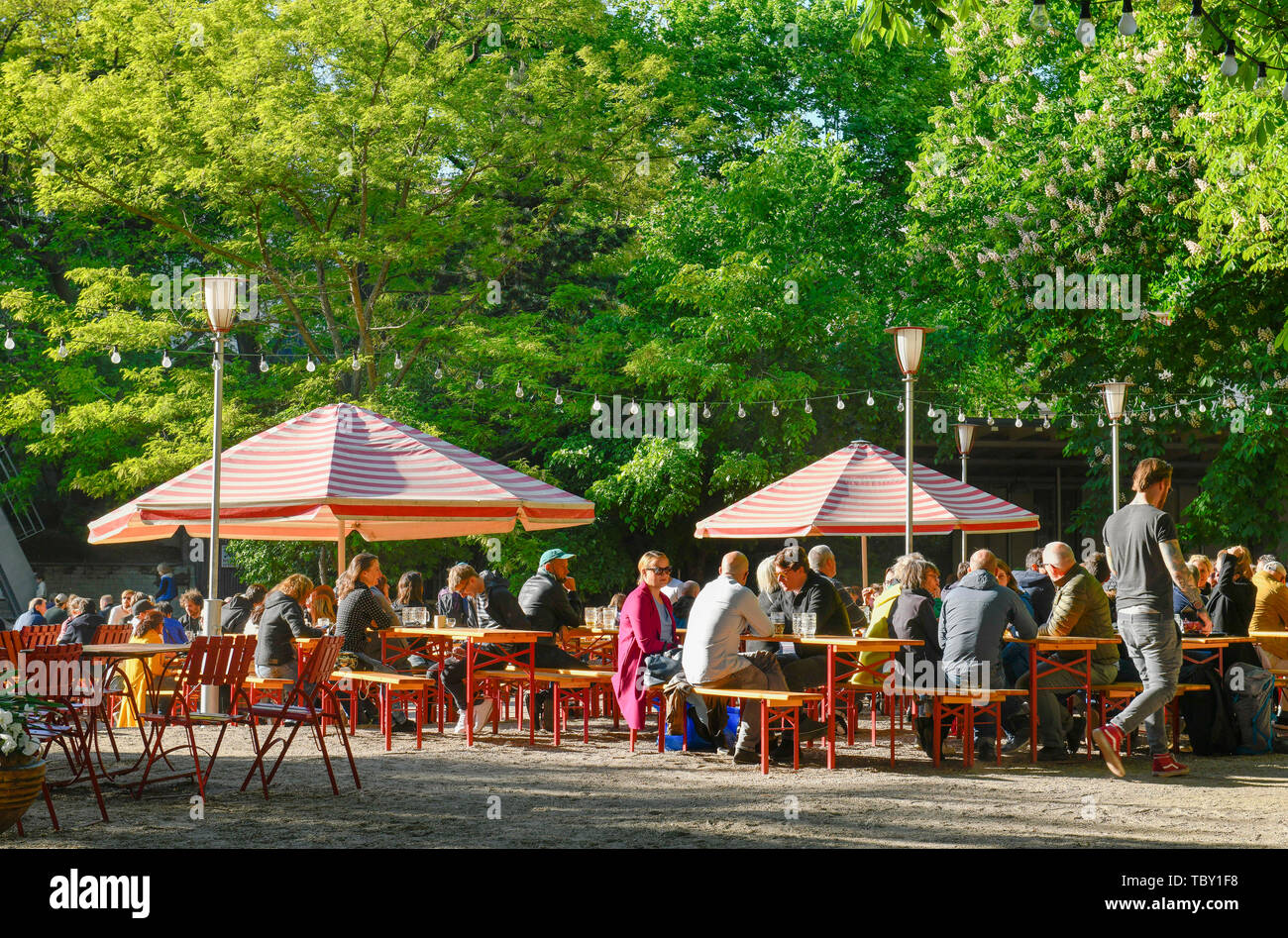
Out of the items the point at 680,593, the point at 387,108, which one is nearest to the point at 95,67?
the point at 387,108

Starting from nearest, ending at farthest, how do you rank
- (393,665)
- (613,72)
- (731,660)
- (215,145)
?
(731,660)
(393,665)
(215,145)
(613,72)

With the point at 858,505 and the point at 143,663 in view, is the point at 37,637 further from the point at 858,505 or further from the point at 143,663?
the point at 858,505

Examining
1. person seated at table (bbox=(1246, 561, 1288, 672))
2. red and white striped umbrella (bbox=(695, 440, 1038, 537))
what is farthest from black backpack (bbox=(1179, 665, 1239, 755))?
red and white striped umbrella (bbox=(695, 440, 1038, 537))

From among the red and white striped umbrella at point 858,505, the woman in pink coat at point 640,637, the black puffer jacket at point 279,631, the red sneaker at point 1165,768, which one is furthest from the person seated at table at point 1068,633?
the black puffer jacket at point 279,631

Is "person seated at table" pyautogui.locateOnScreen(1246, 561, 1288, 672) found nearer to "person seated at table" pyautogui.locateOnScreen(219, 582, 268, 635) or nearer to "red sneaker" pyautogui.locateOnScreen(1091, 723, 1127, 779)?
"red sneaker" pyautogui.locateOnScreen(1091, 723, 1127, 779)

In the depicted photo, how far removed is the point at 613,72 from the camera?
25609 mm

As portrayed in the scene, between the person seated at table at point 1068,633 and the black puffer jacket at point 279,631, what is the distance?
236 inches

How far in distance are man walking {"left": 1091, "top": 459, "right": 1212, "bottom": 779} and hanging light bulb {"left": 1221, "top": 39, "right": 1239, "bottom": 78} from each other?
2.70 metres

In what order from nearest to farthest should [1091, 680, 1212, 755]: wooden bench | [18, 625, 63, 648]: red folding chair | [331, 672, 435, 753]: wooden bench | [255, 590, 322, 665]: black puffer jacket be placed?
[18, 625, 63, 648]: red folding chair < [1091, 680, 1212, 755]: wooden bench < [331, 672, 435, 753]: wooden bench < [255, 590, 322, 665]: black puffer jacket

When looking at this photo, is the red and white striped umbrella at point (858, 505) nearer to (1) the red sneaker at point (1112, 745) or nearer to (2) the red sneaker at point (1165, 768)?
(2) the red sneaker at point (1165, 768)

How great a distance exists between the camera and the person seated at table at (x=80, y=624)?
12891 millimetres

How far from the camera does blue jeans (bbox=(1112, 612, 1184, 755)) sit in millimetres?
8781
